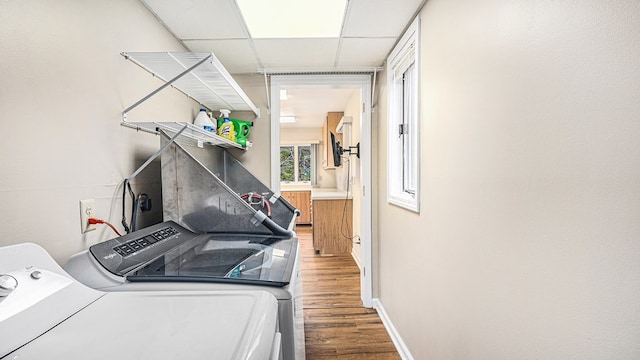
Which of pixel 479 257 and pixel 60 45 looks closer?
pixel 60 45

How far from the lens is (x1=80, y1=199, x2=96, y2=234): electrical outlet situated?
1.06 m

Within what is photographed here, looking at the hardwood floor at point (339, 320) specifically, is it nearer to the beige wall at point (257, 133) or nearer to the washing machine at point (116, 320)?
the beige wall at point (257, 133)

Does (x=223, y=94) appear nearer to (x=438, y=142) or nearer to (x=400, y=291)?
(x=438, y=142)

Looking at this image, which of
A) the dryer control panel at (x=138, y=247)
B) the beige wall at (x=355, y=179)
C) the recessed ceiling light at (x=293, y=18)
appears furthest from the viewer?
the beige wall at (x=355, y=179)

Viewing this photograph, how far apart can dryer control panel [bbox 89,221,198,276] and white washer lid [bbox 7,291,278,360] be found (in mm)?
→ 227

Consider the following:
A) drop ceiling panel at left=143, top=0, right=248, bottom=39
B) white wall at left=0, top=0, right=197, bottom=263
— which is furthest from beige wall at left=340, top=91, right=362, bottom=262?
white wall at left=0, top=0, right=197, bottom=263

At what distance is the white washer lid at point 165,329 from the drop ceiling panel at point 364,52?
5.92 feet

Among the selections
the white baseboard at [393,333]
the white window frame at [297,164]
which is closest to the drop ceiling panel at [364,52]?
the white baseboard at [393,333]

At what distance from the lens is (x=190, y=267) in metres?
1.05

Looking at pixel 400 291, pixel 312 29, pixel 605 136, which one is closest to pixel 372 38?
pixel 312 29

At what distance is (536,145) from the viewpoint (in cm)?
79

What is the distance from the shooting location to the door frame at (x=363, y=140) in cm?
255

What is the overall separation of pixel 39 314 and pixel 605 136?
1.26 meters

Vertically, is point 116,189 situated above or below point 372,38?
below
